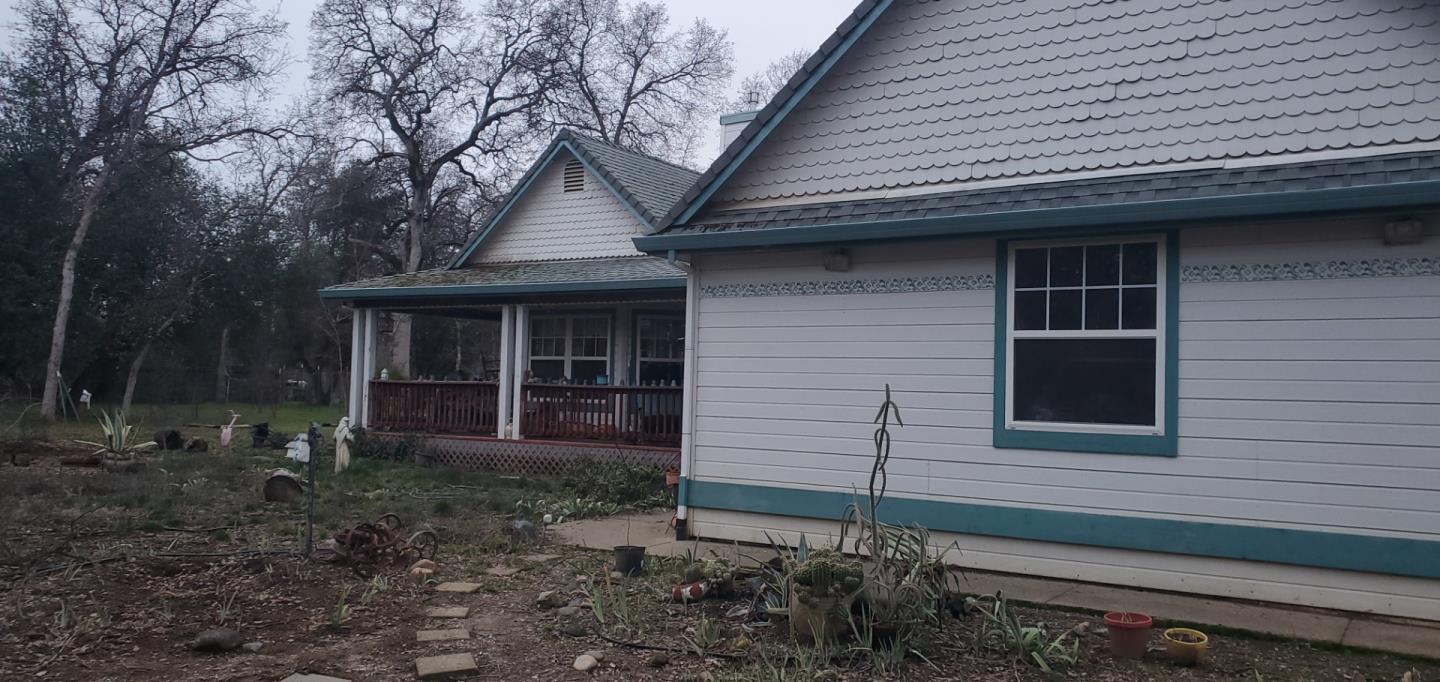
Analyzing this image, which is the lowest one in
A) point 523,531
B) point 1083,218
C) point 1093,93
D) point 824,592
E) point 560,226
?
point 523,531

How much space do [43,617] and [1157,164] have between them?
7902 mm

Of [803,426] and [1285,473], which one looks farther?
[803,426]

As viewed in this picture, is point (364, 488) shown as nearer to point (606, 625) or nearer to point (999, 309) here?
point (606, 625)

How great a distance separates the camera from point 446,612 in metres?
6.46

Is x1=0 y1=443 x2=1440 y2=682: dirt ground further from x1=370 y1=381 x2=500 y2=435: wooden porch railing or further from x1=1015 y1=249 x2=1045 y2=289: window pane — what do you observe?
x1=370 y1=381 x2=500 y2=435: wooden porch railing

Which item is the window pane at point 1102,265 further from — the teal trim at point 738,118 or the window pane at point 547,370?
the window pane at point 547,370

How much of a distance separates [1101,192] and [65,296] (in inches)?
937

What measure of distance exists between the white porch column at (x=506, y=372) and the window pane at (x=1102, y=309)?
32.2ft

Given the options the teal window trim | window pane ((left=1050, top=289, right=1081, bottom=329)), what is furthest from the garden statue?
window pane ((left=1050, top=289, right=1081, bottom=329))

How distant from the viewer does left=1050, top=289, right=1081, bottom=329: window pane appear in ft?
23.8

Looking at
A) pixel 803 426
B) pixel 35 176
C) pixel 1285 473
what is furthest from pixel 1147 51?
pixel 35 176

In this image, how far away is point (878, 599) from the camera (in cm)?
547

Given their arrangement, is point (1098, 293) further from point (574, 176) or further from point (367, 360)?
point (367, 360)

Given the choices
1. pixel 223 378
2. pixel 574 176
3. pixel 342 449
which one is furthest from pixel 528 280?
pixel 223 378
